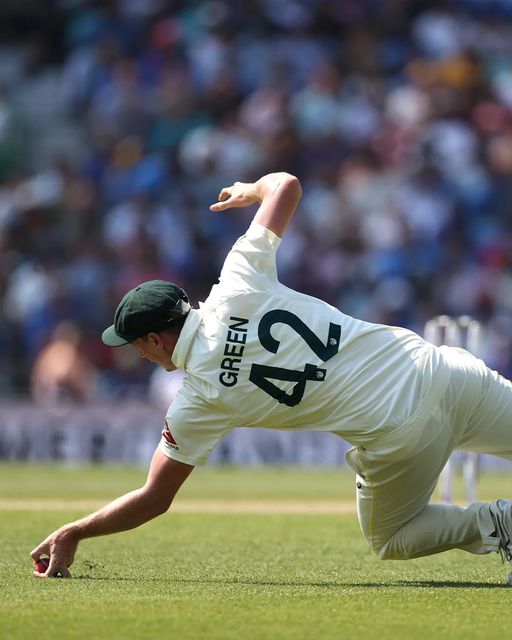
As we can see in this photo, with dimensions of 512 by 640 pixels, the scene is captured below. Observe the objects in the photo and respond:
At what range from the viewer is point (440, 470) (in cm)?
595

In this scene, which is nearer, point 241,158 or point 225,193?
point 225,193

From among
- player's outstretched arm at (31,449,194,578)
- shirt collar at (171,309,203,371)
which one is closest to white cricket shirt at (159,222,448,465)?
shirt collar at (171,309,203,371)

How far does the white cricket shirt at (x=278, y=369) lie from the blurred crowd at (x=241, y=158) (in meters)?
11.0

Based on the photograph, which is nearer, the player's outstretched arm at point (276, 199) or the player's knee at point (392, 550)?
the player's outstretched arm at point (276, 199)

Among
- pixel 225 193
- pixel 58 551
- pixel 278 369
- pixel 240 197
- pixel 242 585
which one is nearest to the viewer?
pixel 278 369

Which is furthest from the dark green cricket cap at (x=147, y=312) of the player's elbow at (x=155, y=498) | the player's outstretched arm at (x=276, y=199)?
the player's elbow at (x=155, y=498)

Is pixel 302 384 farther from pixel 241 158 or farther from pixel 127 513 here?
pixel 241 158

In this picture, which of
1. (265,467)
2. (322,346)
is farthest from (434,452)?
(265,467)

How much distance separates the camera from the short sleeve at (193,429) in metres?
5.80

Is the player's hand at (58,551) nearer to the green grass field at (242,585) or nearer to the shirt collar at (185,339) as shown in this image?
the green grass field at (242,585)

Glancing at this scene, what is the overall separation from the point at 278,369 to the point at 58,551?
1428mm

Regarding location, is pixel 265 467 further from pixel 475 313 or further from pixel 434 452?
pixel 434 452

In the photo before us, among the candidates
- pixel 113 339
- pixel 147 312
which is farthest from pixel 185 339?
pixel 113 339

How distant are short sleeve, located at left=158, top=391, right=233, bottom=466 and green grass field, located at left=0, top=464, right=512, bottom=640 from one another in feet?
1.97
